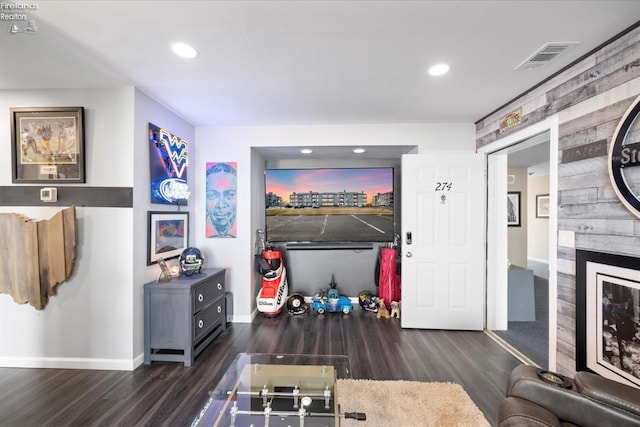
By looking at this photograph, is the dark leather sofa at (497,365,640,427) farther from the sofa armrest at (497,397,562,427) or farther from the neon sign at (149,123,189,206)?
the neon sign at (149,123,189,206)

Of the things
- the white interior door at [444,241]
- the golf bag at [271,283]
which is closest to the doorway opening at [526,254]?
the white interior door at [444,241]

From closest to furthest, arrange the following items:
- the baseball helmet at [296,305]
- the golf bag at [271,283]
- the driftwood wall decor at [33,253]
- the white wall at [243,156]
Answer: the driftwood wall decor at [33,253] < the white wall at [243,156] < the golf bag at [271,283] < the baseball helmet at [296,305]

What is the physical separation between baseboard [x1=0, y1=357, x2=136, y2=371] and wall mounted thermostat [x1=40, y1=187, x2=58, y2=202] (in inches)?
58.2

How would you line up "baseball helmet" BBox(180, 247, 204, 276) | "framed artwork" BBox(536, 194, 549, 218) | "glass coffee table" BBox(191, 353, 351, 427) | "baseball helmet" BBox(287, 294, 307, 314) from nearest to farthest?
1. "glass coffee table" BBox(191, 353, 351, 427)
2. "baseball helmet" BBox(180, 247, 204, 276)
3. "baseball helmet" BBox(287, 294, 307, 314)
4. "framed artwork" BBox(536, 194, 549, 218)

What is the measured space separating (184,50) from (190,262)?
2.00 m

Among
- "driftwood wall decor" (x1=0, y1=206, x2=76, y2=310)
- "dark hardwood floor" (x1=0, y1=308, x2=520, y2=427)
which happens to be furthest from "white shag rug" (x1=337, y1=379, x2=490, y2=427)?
"driftwood wall decor" (x1=0, y1=206, x2=76, y2=310)

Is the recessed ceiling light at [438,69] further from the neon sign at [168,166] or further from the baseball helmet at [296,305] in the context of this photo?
the baseball helmet at [296,305]

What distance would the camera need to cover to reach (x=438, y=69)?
1968 mm

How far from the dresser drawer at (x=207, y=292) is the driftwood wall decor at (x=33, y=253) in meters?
1.13

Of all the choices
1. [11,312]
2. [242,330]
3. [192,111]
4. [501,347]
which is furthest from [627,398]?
[11,312]

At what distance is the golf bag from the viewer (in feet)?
11.0

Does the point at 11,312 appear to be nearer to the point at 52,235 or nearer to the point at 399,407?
the point at 52,235

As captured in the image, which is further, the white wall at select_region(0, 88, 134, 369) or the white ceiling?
the white wall at select_region(0, 88, 134, 369)

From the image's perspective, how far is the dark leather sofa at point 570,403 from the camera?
38.9 inches
